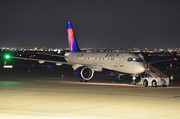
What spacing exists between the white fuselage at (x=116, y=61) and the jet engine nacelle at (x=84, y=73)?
2283 mm

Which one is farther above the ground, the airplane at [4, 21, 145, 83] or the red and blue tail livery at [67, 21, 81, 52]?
the red and blue tail livery at [67, 21, 81, 52]

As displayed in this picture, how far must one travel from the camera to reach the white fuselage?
34.9 metres

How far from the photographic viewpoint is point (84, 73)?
37438mm

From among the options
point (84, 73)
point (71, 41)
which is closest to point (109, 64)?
point (84, 73)

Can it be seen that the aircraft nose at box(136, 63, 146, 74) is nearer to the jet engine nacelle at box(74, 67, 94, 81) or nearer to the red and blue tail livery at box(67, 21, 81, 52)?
the jet engine nacelle at box(74, 67, 94, 81)

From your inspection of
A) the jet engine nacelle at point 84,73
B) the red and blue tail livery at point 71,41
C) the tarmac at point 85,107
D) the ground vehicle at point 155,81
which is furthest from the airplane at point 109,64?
the tarmac at point 85,107

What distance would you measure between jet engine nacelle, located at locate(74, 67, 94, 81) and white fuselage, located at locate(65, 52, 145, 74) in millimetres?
2283

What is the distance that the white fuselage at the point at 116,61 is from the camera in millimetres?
34875

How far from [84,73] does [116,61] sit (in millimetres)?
4007

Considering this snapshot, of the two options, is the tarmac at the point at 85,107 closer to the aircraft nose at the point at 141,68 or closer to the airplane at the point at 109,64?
the aircraft nose at the point at 141,68

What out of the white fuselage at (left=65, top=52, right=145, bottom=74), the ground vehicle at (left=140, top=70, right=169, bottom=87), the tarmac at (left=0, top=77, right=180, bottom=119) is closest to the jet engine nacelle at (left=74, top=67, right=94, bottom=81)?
the white fuselage at (left=65, top=52, right=145, bottom=74)

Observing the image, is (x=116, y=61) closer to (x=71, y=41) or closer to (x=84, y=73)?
(x=84, y=73)

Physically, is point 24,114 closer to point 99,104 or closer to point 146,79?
point 99,104

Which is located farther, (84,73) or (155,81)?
(84,73)
